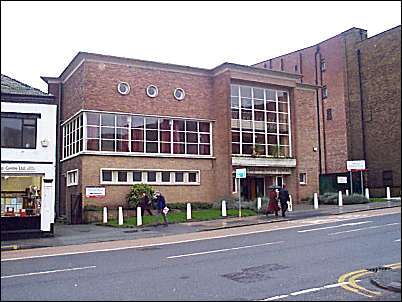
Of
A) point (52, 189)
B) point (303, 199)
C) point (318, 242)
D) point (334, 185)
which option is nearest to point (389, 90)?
point (318, 242)

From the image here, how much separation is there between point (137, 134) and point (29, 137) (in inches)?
466

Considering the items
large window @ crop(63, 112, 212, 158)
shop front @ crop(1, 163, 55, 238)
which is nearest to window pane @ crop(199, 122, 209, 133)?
large window @ crop(63, 112, 212, 158)

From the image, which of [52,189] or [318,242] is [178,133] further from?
[318,242]

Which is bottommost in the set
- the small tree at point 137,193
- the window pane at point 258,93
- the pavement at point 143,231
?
the pavement at point 143,231

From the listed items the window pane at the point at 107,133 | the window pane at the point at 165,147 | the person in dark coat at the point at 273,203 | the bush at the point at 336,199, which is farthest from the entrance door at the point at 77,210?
the bush at the point at 336,199

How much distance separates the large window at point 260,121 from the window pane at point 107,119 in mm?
8159

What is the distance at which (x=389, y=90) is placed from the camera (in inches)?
232

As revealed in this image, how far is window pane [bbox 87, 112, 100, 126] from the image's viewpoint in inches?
1141

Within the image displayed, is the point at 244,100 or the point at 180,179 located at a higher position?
the point at 244,100

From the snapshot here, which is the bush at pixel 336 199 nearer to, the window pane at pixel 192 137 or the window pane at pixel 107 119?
the window pane at pixel 192 137

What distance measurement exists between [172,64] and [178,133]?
4444 millimetres

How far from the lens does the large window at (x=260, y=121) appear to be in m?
33.2

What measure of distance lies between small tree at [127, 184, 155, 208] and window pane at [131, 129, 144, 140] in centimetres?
314

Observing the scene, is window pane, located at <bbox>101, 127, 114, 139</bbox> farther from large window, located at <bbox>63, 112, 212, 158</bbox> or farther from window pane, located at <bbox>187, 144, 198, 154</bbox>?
window pane, located at <bbox>187, 144, 198, 154</bbox>
